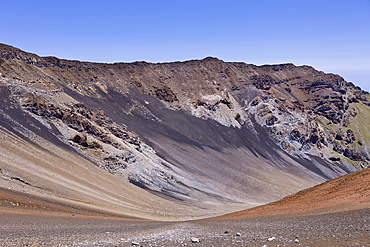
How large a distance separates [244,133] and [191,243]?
454 feet

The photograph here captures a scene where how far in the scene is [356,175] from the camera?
33.8 metres

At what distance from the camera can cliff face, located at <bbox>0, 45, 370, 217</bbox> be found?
297ft

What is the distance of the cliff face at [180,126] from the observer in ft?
297

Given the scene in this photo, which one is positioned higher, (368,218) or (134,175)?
(368,218)

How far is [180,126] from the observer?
136 meters

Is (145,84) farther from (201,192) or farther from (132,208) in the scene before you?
(132,208)

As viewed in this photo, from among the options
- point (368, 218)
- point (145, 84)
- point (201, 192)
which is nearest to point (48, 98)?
point (201, 192)

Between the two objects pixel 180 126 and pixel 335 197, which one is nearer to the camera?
pixel 335 197

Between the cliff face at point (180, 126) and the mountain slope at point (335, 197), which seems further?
the cliff face at point (180, 126)

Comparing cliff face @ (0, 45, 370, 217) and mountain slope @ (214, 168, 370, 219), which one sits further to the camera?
cliff face @ (0, 45, 370, 217)

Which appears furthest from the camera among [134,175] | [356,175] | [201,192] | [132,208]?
[201,192]

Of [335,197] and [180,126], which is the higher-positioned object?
[180,126]

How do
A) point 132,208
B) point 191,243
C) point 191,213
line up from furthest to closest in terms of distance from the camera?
1. point 191,213
2. point 132,208
3. point 191,243

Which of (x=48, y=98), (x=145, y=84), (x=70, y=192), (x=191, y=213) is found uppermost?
(x=145, y=84)
